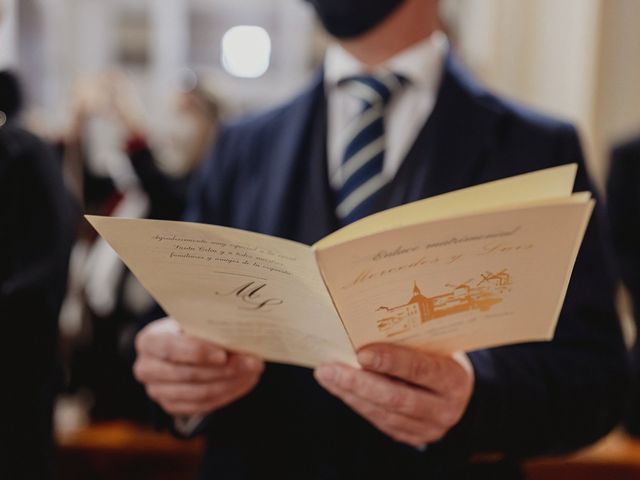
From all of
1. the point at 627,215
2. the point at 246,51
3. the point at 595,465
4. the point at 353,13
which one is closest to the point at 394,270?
the point at 353,13

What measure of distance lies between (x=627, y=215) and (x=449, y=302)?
173 centimetres

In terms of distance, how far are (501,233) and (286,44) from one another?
11.0 feet

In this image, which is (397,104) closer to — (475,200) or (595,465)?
(475,200)

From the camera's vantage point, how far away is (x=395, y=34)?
1052 mm

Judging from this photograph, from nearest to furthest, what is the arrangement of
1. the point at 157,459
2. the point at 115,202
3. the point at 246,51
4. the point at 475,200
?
the point at 475,200, the point at 157,459, the point at 115,202, the point at 246,51

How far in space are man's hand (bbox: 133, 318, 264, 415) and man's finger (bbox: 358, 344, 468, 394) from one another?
202 mm

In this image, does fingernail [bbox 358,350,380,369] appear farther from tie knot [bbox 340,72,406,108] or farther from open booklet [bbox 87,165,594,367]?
tie knot [bbox 340,72,406,108]

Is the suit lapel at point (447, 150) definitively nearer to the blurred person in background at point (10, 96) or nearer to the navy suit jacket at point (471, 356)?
the navy suit jacket at point (471, 356)

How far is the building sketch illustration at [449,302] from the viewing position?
686 millimetres

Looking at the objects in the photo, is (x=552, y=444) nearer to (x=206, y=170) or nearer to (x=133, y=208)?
(x=206, y=170)

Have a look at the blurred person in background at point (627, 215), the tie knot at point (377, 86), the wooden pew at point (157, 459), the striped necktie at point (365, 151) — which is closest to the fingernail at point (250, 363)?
the striped necktie at point (365, 151)

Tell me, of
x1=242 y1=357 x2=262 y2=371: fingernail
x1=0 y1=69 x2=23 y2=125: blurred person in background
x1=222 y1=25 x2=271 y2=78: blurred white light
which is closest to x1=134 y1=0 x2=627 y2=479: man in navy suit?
x1=242 y1=357 x2=262 y2=371: fingernail

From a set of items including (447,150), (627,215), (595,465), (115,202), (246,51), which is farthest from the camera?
(246,51)

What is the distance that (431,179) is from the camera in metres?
0.95
